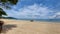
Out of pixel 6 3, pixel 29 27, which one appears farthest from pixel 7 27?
pixel 6 3

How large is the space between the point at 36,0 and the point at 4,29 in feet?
3.18

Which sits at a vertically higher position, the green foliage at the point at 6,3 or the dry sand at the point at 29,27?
the green foliage at the point at 6,3

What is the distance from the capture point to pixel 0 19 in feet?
11.5

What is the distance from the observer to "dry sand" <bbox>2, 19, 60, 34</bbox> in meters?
3.26

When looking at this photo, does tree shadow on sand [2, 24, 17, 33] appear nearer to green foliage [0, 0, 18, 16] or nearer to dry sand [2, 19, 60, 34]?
dry sand [2, 19, 60, 34]

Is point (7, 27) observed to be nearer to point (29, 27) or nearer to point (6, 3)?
point (29, 27)

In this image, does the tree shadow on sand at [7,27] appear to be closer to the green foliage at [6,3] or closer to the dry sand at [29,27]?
the dry sand at [29,27]

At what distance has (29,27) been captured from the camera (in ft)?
11.2

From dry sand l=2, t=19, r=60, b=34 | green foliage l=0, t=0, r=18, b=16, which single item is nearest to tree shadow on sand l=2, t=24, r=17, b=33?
dry sand l=2, t=19, r=60, b=34

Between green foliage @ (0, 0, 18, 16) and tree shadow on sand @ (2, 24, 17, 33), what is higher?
green foliage @ (0, 0, 18, 16)

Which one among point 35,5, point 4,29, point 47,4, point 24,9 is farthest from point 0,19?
point 47,4

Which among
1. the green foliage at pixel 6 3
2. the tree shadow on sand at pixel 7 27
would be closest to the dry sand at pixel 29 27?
the tree shadow on sand at pixel 7 27

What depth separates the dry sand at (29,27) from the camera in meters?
3.26

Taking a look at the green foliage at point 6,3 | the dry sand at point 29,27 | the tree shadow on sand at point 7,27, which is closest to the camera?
the green foliage at point 6,3
